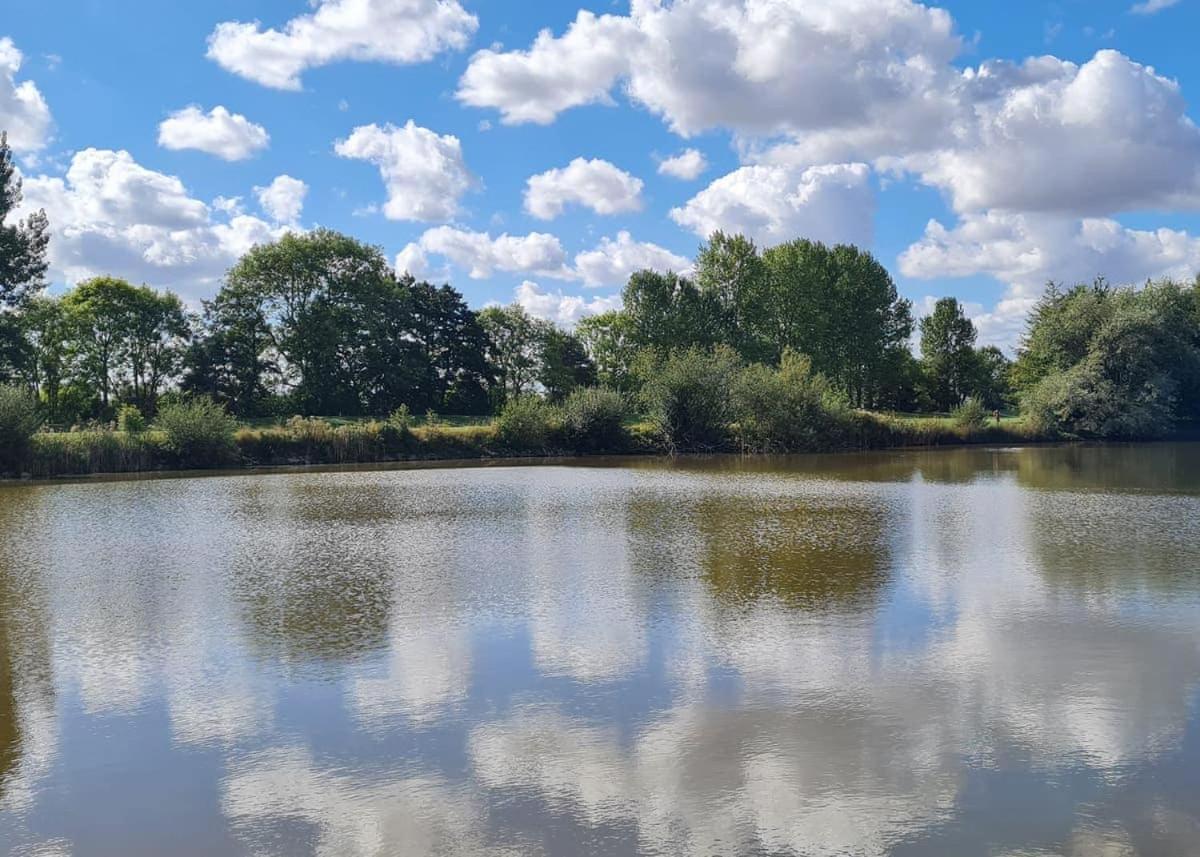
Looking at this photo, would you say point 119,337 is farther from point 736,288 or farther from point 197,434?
point 736,288

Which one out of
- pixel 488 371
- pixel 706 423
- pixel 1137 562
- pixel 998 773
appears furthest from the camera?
pixel 488 371

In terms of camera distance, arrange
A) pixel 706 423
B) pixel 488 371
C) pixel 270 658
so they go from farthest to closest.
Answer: pixel 488 371, pixel 706 423, pixel 270 658

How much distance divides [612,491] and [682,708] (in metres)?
21.8

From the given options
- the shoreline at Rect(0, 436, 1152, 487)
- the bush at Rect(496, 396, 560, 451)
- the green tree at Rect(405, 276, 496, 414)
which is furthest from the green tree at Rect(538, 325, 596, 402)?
the shoreline at Rect(0, 436, 1152, 487)

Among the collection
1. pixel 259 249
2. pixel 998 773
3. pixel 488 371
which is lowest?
pixel 998 773

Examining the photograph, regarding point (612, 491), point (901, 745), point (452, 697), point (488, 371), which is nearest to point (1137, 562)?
point (901, 745)

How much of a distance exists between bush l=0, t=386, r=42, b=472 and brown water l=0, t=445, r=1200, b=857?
19.9 meters

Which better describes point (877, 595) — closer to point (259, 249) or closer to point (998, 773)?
point (998, 773)

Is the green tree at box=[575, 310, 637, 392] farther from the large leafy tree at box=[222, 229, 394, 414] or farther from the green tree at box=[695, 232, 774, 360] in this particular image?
the large leafy tree at box=[222, 229, 394, 414]

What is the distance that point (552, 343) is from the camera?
251ft

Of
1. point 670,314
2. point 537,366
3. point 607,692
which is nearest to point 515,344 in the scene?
point 537,366

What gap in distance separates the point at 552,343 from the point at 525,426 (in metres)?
26.7

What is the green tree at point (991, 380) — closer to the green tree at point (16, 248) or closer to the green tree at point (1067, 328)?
the green tree at point (1067, 328)

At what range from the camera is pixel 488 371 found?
7094 centimetres
